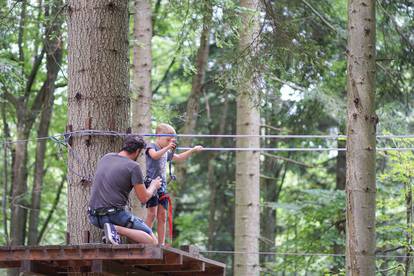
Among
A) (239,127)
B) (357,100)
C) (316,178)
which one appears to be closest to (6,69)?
(239,127)

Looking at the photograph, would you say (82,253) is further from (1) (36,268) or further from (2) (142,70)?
(2) (142,70)

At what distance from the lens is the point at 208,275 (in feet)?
26.8

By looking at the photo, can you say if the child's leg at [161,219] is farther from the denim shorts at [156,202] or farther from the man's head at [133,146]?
the man's head at [133,146]

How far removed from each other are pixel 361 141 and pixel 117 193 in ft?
6.71

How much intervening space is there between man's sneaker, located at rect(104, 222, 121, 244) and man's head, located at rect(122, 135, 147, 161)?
61 cm

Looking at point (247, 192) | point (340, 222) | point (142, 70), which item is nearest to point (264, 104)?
point (247, 192)

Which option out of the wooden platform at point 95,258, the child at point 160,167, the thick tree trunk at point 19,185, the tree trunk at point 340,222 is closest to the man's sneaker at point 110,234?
the wooden platform at point 95,258

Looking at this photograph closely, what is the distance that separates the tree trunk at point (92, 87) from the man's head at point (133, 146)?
0.53 m

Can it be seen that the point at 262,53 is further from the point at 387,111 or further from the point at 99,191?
the point at 387,111

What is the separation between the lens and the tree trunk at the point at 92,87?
7320mm

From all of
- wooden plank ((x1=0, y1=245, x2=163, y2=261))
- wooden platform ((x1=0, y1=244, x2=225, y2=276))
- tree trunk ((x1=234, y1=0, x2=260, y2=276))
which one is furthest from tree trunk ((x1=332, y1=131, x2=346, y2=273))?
wooden plank ((x1=0, y1=245, x2=163, y2=261))

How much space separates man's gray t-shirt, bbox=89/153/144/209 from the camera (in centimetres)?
667

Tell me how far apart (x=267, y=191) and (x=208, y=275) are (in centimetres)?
1151

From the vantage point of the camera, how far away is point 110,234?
6.64 meters
